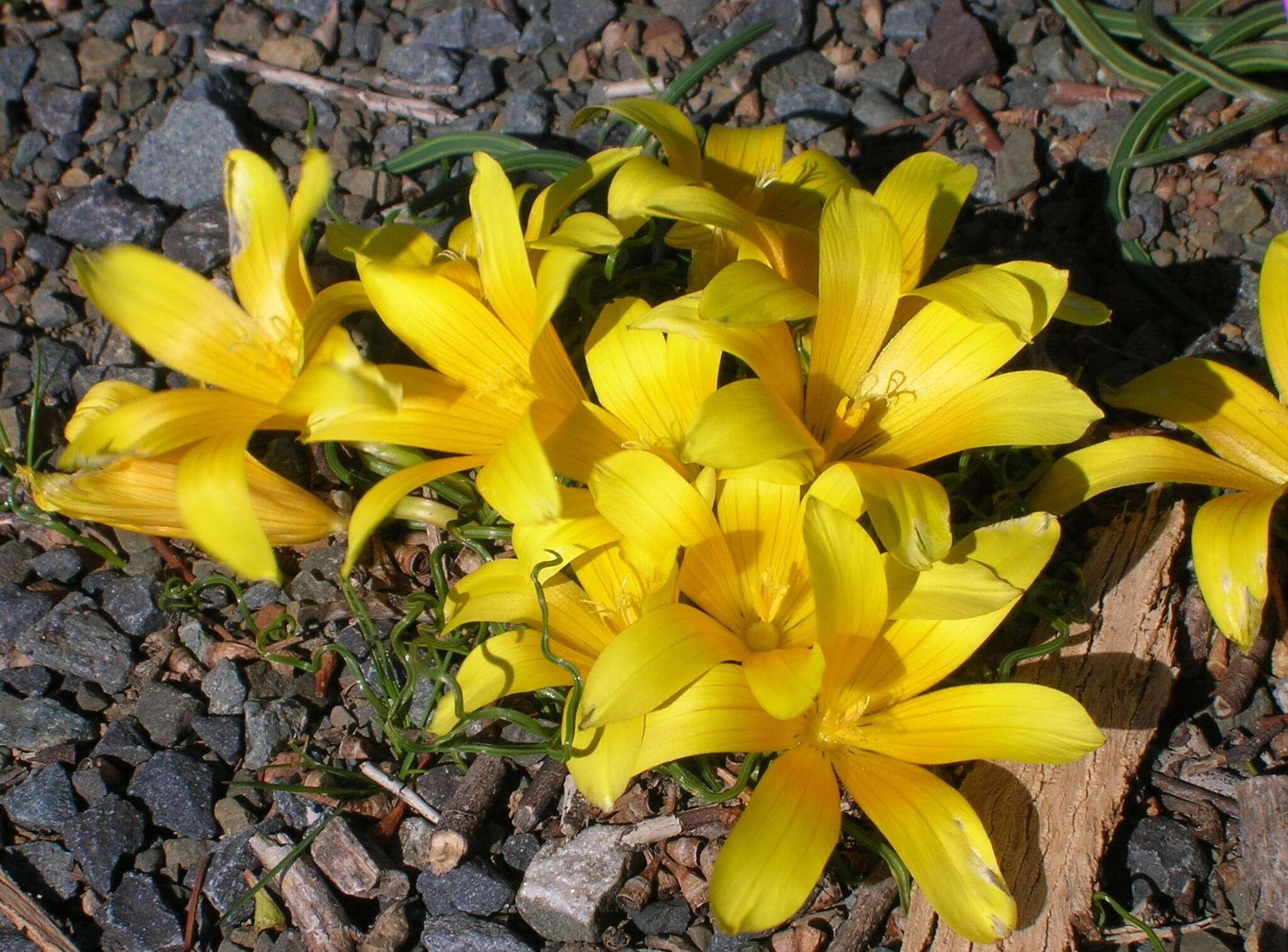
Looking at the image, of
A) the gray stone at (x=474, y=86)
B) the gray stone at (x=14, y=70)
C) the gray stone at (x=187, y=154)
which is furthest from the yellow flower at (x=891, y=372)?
the gray stone at (x=14, y=70)

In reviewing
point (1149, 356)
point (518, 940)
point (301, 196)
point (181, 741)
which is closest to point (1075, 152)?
point (1149, 356)

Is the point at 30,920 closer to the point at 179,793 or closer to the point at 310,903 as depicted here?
the point at 179,793

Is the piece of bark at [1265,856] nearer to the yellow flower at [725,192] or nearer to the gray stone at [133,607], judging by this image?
the yellow flower at [725,192]

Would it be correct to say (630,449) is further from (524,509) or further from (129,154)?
(129,154)

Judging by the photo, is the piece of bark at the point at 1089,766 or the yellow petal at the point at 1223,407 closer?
the piece of bark at the point at 1089,766

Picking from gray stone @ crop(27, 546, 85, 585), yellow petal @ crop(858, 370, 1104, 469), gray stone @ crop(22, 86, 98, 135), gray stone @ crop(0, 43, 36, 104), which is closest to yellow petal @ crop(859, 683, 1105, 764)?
yellow petal @ crop(858, 370, 1104, 469)

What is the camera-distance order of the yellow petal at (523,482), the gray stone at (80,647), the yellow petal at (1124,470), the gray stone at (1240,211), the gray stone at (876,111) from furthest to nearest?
1. the gray stone at (876,111)
2. the gray stone at (1240,211)
3. the gray stone at (80,647)
4. the yellow petal at (1124,470)
5. the yellow petal at (523,482)
